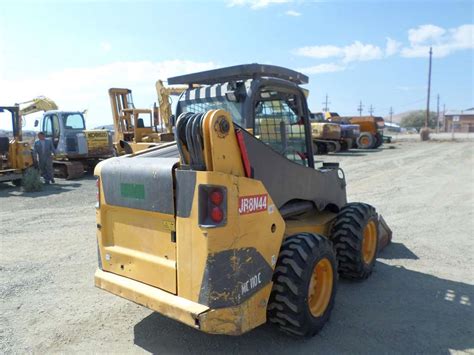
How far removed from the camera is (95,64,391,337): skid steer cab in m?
2.84

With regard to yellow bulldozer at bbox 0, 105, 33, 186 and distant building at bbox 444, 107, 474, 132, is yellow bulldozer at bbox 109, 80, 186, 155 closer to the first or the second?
yellow bulldozer at bbox 0, 105, 33, 186

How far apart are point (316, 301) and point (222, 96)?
206 cm

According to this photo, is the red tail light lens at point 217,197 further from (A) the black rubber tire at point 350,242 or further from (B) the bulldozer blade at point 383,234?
(B) the bulldozer blade at point 383,234

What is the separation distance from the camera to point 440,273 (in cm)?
503

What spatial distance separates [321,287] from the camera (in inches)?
146

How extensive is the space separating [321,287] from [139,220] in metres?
1.73

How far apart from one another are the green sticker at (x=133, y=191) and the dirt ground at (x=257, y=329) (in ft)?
4.16

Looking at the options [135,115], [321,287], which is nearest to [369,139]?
[135,115]

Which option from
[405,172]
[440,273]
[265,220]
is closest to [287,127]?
Answer: [265,220]

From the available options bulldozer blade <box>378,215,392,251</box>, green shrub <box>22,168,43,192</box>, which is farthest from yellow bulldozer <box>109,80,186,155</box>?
bulldozer blade <box>378,215,392,251</box>

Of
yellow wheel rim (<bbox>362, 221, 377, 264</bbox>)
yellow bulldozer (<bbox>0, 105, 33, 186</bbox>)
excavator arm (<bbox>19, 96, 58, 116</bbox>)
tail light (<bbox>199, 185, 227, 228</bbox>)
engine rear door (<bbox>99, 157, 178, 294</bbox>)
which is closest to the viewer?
tail light (<bbox>199, 185, 227, 228</bbox>)

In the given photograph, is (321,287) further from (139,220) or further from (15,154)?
(15,154)

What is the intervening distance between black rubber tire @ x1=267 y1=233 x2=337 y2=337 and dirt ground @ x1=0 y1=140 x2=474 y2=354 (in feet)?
0.68

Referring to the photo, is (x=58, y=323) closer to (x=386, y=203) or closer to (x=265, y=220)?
(x=265, y=220)
